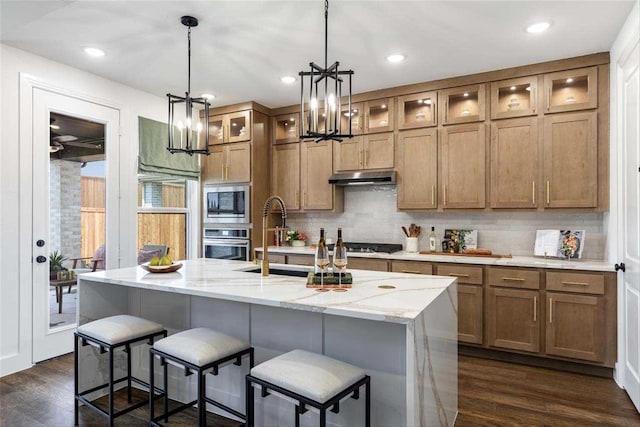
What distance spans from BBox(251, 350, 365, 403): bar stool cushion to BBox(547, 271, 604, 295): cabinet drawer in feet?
7.73

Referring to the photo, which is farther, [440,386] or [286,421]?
[286,421]

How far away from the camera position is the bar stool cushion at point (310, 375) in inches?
62.5

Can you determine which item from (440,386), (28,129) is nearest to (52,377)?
(28,129)

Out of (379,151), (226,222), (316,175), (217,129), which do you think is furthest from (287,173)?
(379,151)

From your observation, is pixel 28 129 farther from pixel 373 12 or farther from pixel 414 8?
pixel 414 8

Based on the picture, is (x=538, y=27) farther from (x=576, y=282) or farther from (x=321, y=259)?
(x=321, y=259)

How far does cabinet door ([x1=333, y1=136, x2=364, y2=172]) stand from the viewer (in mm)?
4523

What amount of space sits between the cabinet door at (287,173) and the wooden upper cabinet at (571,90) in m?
2.77

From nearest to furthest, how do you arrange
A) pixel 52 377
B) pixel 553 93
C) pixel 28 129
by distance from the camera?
pixel 52 377, pixel 28 129, pixel 553 93

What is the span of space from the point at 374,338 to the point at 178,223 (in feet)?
12.3

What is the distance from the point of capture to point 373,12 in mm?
2730

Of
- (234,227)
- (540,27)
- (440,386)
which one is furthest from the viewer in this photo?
(234,227)

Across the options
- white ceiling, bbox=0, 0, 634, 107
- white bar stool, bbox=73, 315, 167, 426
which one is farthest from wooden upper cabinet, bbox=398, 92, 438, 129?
white bar stool, bbox=73, 315, 167, 426

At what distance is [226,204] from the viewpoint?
195 inches
